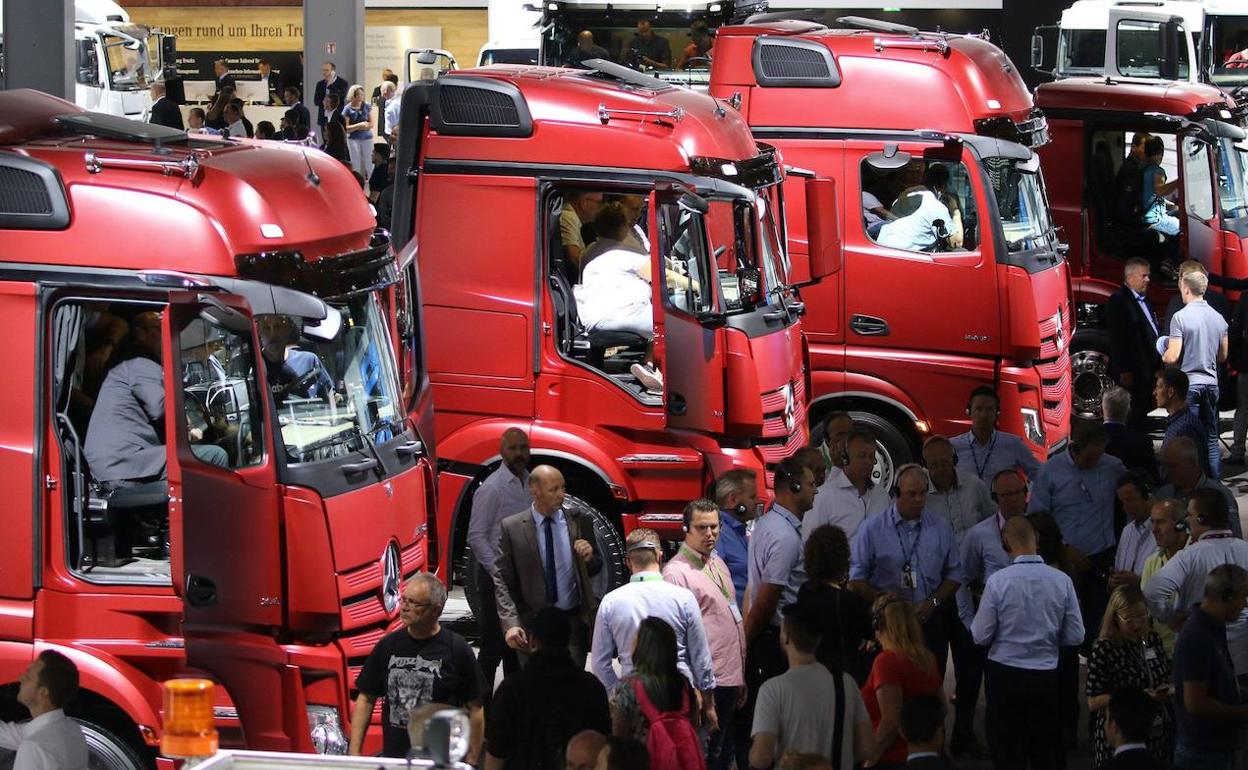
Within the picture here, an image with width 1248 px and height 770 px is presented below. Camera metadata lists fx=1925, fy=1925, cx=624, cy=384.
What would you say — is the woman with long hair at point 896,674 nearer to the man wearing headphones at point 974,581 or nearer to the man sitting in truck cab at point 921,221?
the man wearing headphones at point 974,581

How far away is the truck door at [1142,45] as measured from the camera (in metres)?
25.2

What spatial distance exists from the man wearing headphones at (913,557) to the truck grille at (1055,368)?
172 inches

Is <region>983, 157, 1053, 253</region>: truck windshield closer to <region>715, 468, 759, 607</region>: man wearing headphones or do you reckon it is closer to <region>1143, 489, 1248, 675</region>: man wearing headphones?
<region>715, 468, 759, 607</region>: man wearing headphones

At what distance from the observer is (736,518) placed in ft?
33.0

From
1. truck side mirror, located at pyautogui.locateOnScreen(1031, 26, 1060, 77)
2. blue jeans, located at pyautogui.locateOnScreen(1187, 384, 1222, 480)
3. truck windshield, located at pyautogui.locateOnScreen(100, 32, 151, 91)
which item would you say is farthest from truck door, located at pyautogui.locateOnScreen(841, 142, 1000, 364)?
truck windshield, located at pyautogui.locateOnScreen(100, 32, 151, 91)

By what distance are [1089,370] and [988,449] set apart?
594 cm

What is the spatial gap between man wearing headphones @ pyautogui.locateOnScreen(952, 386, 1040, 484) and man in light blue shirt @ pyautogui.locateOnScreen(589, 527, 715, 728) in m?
3.59

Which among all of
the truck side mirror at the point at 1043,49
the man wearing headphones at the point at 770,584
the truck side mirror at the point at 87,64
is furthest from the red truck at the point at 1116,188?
the truck side mirror at the point at 87,64

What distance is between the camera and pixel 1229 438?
1825 centimetres

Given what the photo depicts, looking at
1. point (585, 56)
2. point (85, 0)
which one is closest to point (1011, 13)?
point (85, 0)

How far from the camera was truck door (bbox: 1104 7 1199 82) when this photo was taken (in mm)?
25203

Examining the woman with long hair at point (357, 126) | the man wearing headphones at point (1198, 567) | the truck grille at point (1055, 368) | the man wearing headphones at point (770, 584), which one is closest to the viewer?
the man wearing headphones at point (1198, 567)

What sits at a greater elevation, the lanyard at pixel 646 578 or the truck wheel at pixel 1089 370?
the lanyard at pixel 646 578

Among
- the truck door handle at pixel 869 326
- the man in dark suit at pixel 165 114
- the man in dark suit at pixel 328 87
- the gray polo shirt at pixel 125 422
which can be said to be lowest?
the truck door handle at pixel 869 326
